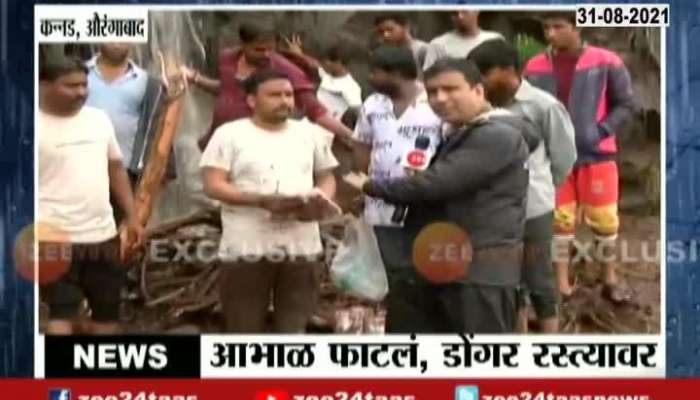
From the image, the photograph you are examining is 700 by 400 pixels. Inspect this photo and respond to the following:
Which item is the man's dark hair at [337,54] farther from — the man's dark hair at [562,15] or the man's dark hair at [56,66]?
the man's dark hair at [56,66]

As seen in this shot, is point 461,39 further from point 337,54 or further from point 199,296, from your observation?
point 199,296

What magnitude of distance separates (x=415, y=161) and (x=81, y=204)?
937 millimetres

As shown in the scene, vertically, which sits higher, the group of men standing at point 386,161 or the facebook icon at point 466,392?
the group of men standing at point 386,161

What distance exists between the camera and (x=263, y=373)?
12.1 ft

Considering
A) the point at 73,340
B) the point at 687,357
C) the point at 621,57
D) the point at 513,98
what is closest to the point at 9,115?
the point at 73,340

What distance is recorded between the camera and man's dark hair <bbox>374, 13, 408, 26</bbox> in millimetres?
3674

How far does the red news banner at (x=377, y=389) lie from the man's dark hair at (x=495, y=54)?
2.89 feet

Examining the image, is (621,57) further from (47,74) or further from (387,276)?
(47,74)

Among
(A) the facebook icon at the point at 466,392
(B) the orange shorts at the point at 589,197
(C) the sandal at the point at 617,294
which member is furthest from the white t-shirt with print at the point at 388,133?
(C) the sandal at the point at 617,294

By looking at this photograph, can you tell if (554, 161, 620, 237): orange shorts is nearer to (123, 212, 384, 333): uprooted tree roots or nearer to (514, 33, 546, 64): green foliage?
(514, 33, 546, 64): green foliage

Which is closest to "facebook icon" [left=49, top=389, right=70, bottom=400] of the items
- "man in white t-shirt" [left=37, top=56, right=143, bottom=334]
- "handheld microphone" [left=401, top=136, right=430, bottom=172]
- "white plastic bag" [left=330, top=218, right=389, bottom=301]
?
"man in white t-shirt" [left=37, top=56, right=143, bottom=334]

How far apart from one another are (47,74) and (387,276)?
1.09 m

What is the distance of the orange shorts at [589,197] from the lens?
371 cm

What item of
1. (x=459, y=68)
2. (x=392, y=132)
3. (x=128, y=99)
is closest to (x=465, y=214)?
(x=392, y=132)
